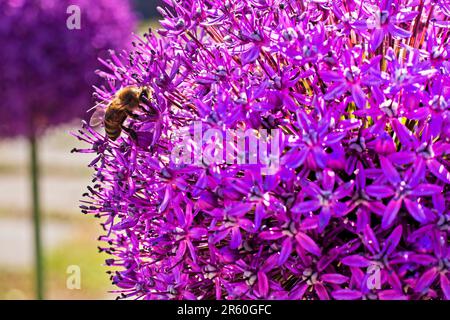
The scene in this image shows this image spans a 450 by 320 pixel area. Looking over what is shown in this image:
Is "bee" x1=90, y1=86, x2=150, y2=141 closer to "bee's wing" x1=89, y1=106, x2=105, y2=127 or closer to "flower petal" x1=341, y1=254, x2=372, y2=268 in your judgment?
"bee's wing" x1=89, y1=106, x2=105, y2=127

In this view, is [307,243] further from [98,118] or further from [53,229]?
[53,229]

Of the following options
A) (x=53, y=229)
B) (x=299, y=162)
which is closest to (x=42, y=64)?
(x=299, y=162)

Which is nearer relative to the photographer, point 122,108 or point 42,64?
point 122,108

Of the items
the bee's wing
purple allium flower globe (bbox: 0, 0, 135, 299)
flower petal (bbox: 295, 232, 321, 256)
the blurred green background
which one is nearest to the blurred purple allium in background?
purple allium flower globe (bbox: 0, 0, 135, 299)

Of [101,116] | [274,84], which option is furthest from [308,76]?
[101,116]
